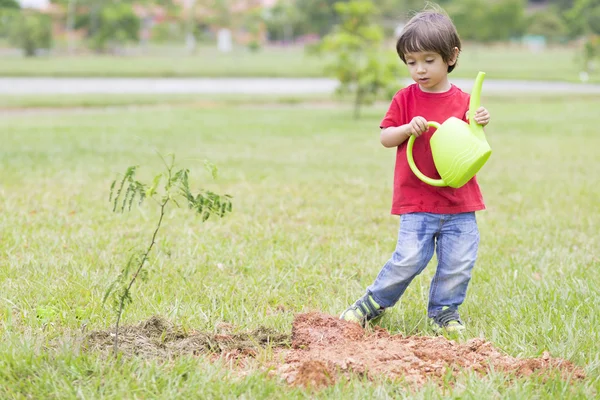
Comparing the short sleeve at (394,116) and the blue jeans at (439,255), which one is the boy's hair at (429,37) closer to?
the short sleeve at (394,116)

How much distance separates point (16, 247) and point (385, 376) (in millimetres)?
2634

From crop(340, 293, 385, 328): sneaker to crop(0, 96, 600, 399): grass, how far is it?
0.09 meters

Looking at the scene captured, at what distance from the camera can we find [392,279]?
126 inches

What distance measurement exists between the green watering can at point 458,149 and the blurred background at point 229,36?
24730 millimetres

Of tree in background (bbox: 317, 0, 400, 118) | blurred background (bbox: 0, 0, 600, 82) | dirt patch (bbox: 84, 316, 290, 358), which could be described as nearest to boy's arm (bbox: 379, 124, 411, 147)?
dirt patch (bbox: 84, 316, 290, 358)

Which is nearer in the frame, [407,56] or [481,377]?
[481,377]

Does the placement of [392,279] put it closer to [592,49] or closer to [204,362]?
[204,362]

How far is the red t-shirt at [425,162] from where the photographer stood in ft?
10.4

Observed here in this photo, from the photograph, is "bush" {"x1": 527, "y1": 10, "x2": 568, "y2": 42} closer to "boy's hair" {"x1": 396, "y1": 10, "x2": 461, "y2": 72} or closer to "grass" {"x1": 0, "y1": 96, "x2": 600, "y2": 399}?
"grass" {"x1": 0, "y1": 96, "x2": 600, "y2": 399}

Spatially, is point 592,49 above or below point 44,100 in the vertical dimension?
above

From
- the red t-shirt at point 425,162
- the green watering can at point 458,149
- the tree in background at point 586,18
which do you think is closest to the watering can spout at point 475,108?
the green watering can at point 458,149

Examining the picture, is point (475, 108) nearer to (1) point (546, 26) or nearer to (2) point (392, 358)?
(2) point (392, 358)

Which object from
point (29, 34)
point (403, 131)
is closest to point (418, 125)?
point (403, 131)

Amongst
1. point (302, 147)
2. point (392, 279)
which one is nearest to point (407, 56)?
point (392, 279)
